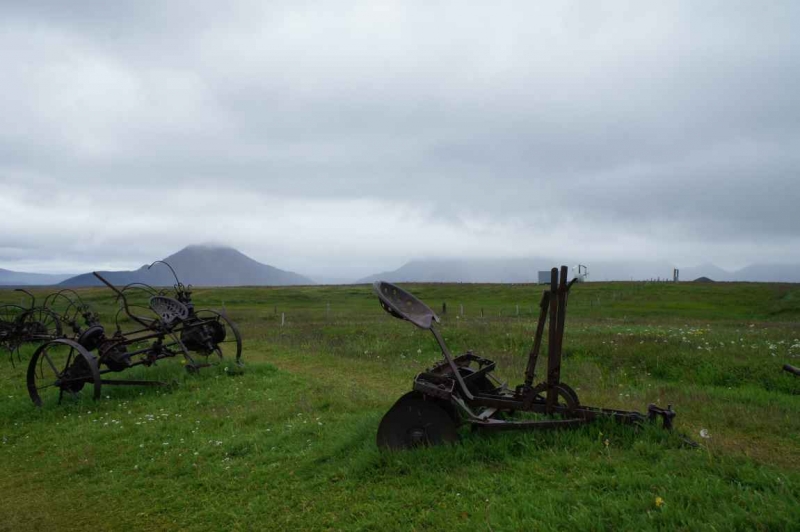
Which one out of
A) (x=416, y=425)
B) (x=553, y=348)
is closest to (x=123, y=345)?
(x=416, y=425)

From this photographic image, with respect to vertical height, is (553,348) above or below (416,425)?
above

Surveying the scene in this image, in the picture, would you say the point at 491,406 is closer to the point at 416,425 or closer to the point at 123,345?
the point at 416,425

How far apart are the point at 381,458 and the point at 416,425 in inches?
22.1

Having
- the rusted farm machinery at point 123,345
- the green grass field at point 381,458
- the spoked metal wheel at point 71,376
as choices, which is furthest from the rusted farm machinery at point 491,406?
the spoked metal wheel at point 71,376

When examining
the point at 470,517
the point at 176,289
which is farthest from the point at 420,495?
the point at 176,289

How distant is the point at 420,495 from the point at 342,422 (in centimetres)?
310

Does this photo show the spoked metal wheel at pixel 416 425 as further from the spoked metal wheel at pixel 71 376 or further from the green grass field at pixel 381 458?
the spoked metal wheel at pixel 71 376

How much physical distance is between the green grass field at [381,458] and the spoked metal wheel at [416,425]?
17 centimetres

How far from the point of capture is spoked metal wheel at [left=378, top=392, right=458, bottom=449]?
6.00 m

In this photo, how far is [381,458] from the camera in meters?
5.96

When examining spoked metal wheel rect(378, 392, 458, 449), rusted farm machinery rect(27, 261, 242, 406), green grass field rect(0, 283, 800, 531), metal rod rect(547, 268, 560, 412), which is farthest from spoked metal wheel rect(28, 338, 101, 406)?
metal rod rect(547, 268, 560, 412)

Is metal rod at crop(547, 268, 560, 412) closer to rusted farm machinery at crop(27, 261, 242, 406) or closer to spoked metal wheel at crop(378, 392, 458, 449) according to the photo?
spoked metal wheel at crop(378, 392, 458, 449)

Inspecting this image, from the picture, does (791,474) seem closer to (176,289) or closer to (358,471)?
(358,471)

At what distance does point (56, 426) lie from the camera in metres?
9.15
